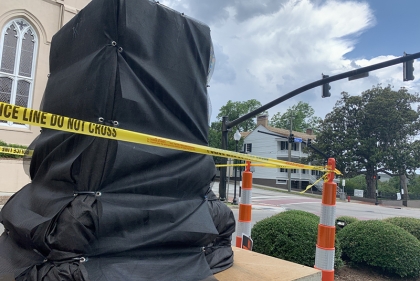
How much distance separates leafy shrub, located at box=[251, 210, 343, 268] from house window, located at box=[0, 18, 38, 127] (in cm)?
1401

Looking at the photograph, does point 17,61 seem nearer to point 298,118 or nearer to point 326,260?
point 326,260

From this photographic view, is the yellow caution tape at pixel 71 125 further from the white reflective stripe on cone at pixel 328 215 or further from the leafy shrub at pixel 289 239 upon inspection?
the leafy shrub at pixel 289 239

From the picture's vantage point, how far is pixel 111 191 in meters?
2.24

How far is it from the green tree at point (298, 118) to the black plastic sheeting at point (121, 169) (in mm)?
71282

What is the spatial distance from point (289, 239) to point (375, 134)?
4195 centimetres

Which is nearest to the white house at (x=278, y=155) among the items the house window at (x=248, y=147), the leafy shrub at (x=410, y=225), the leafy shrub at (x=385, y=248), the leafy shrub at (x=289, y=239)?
the house window at (x=248, y=147)

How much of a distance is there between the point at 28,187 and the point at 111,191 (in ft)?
3.88

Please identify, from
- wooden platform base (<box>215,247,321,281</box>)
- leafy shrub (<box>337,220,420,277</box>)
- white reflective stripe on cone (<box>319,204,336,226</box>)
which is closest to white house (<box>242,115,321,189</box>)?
leafy shrub (<box>337,220,420,277</box>)

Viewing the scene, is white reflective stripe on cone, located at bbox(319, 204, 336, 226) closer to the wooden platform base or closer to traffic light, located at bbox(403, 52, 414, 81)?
the wooden platform base

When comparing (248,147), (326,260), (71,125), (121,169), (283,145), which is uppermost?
(283,145)

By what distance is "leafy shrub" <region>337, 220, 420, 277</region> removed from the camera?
577 centimetres

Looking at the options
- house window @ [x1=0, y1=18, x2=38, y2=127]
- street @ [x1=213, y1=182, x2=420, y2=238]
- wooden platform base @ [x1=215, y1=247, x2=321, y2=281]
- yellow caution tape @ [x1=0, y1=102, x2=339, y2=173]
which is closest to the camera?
yellow caution tape @ [x1=0, y1=102, x2=339, y2=173]

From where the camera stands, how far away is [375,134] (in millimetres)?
42156

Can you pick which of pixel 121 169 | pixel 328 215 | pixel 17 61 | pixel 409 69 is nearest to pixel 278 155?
pixel 17 61
